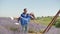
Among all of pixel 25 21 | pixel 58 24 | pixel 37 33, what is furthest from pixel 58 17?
pixel 25 21

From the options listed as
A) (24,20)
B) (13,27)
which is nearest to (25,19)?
(24,20)

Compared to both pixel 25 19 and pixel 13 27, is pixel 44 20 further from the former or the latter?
pixel 25 19

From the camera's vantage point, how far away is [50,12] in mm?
4680

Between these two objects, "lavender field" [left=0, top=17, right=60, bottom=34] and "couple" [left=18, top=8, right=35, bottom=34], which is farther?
"lavender field" [left=0, top=17, right=60, bottom=34]

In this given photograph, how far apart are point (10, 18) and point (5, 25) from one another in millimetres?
197

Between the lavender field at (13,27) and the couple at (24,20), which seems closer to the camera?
the couple at (24,20)

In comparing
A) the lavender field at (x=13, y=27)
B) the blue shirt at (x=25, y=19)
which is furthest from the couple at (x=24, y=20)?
the lavender field at (x=13, y=27)

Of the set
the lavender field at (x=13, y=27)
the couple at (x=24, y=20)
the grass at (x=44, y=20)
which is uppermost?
the couple at (x=24, y=20)

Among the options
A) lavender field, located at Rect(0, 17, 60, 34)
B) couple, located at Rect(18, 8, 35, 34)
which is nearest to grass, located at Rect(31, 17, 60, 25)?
lavender field, located at Rect(0, 17, 60, 34)

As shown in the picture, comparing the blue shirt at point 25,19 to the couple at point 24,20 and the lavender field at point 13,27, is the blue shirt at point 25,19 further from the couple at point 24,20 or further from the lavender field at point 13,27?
the lavender field at point 13,27

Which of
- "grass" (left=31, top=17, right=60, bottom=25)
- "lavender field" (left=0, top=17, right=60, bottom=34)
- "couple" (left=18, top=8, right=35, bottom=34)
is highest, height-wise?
"couple" (left=18, top=8, right=35, bottom=34)

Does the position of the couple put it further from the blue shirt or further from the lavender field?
the lavender field

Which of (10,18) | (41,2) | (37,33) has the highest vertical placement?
(41,2)

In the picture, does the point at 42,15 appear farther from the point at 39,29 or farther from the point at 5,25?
the point at 5,25
